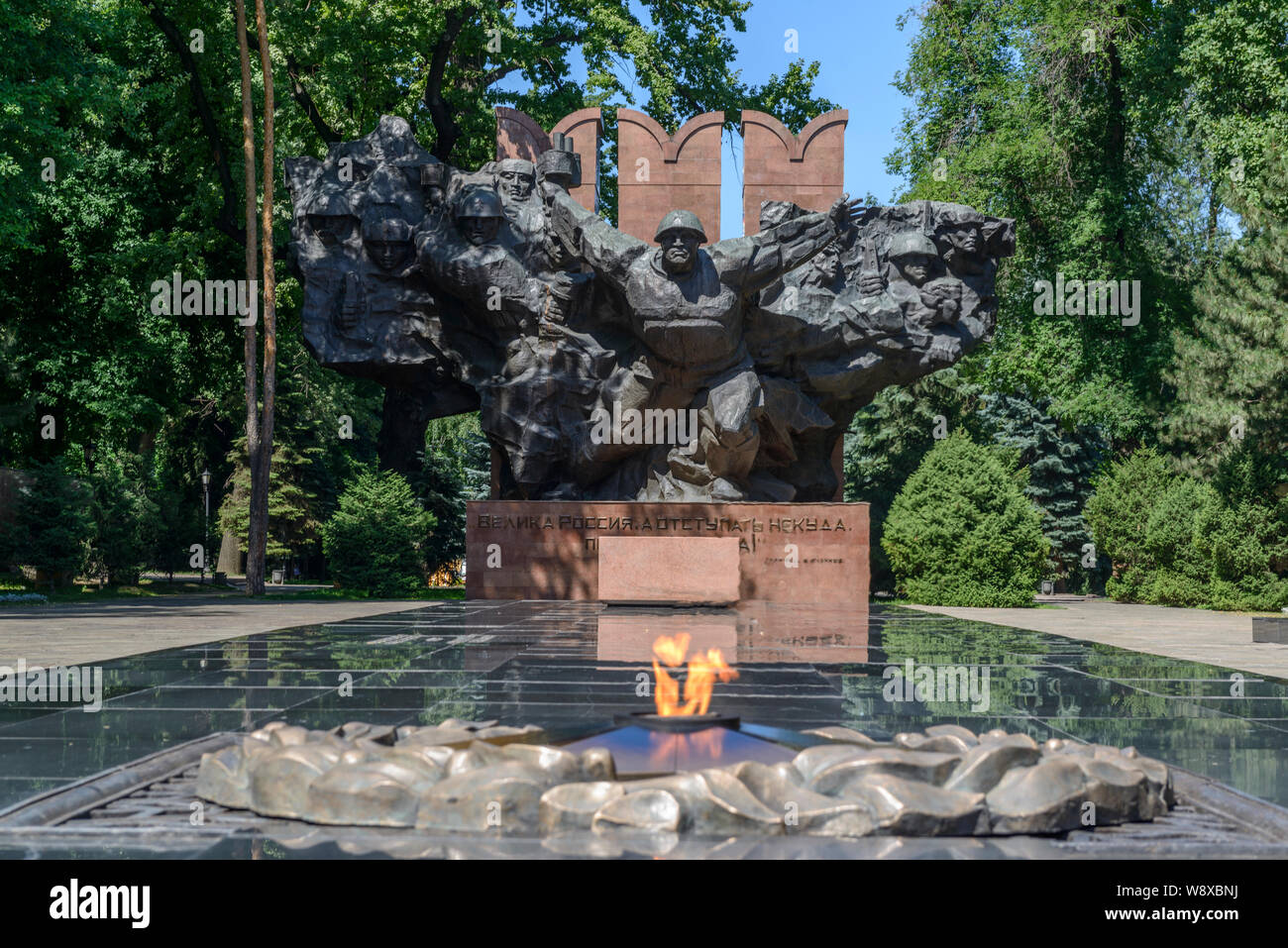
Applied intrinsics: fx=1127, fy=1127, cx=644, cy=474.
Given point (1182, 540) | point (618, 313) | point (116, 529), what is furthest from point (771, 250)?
point (116, 529)

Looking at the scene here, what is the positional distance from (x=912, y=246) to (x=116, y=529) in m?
19.0

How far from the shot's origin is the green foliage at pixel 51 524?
23.8 meters

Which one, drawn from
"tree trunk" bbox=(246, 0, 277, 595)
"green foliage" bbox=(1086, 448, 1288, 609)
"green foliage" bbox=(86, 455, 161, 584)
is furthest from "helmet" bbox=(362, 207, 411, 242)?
"green foliage" bbox=(1086, 448, 1288, 609)

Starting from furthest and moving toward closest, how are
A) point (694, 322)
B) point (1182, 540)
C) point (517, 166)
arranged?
point (1182, 540)
point (517, 166)
point (694, 322)

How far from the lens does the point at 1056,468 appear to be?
3859 centimetres

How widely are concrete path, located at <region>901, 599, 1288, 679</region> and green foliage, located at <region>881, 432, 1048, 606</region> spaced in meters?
0.88

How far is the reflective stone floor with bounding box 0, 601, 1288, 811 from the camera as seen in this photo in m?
5.44

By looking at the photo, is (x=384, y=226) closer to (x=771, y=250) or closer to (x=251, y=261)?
(x=251, y=261)

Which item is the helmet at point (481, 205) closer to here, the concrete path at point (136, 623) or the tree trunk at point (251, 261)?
the tree trunk at point (251, 261)

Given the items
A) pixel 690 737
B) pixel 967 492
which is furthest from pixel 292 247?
pixel 690 737

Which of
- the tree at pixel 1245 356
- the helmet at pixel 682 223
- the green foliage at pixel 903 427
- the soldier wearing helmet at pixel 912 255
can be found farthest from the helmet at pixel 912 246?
the green foliage at pixel 903 427

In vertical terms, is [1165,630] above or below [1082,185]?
below
